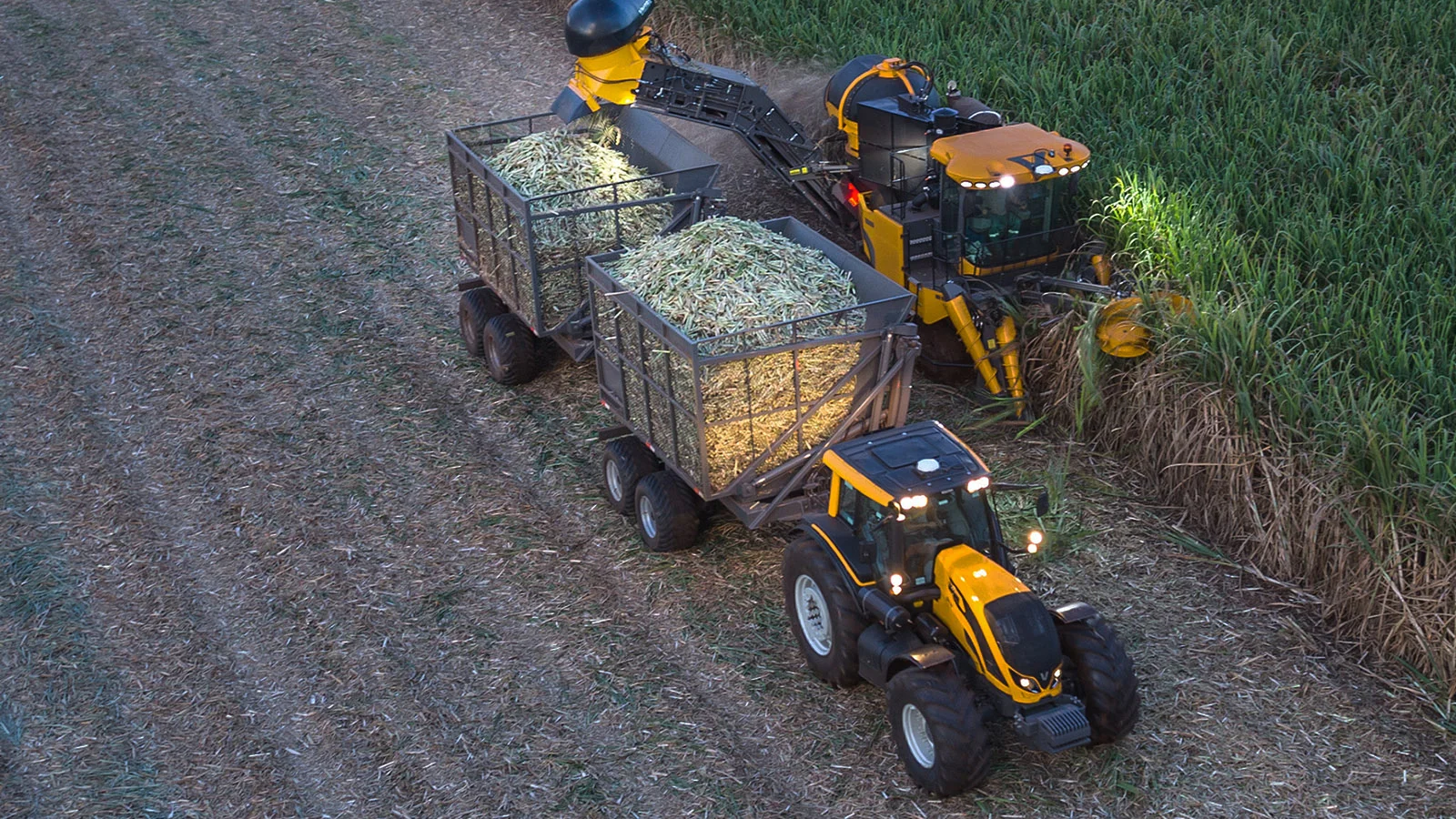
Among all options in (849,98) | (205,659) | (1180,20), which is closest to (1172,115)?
(1180,20)

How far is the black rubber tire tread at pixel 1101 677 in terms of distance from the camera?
7469 millimetres

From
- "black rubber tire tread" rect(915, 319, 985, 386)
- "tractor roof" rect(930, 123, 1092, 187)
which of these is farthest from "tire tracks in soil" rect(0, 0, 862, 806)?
"tractor roof" rect(930, 123, 1092, 187)

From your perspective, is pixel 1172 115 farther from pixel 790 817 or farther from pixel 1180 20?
pixel 790 817

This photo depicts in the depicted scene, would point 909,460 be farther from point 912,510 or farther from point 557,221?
point 557,221

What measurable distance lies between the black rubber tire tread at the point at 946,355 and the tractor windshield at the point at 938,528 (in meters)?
3.82

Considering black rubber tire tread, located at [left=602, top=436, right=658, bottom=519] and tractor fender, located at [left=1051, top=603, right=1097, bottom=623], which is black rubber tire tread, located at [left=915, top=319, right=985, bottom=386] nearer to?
black rubber tire tread, located at [left=602, top=436, right=658, bottom=519]

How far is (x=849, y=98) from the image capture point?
43.3 ft

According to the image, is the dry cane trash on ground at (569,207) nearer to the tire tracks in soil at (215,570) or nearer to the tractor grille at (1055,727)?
the tire tracks in soil at (215,570)

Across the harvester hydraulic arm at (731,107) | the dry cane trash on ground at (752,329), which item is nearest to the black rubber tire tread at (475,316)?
the harvester hydraulic arm at (731,107)

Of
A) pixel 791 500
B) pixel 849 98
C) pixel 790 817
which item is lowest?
pixel 790 817

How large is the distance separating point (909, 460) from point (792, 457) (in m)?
1.49

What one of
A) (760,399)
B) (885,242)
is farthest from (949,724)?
(885,242)

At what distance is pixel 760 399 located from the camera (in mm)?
9055

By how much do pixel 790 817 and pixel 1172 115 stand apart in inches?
345
